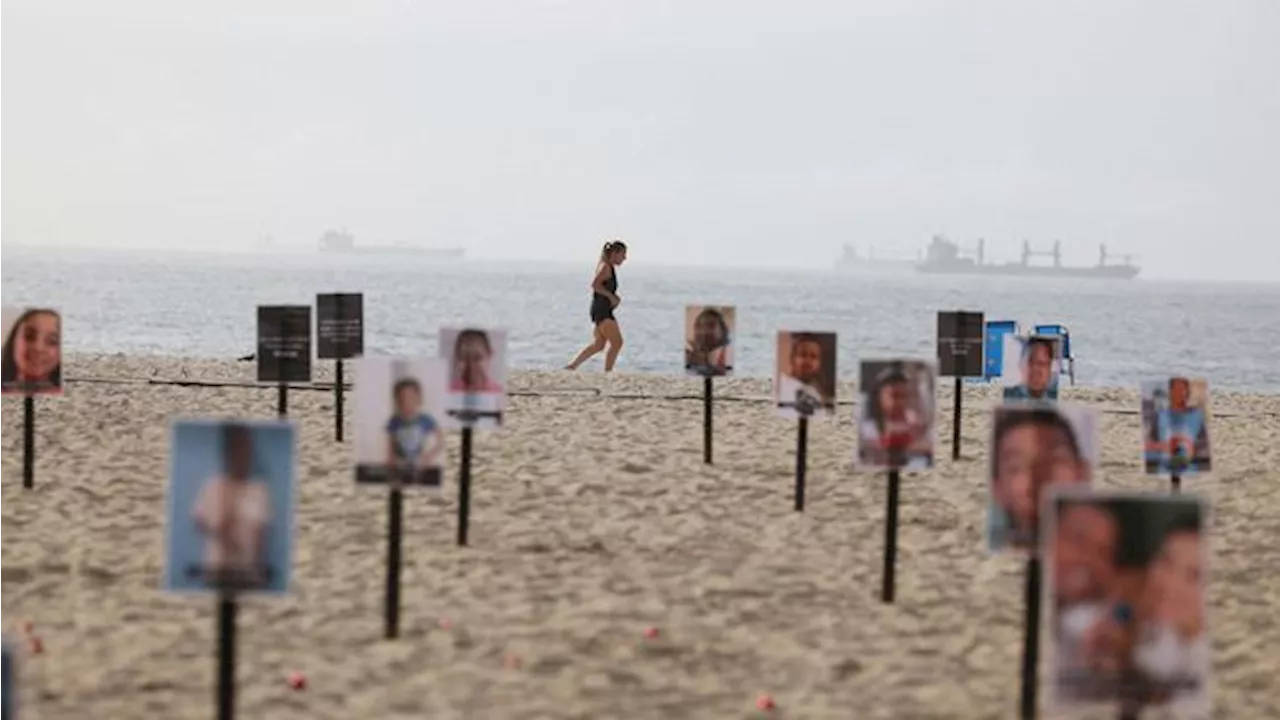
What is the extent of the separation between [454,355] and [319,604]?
4.47ft

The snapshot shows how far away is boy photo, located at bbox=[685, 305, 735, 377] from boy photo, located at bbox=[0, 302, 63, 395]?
3.25 meters

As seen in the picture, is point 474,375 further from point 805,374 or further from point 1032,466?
point 1032,466

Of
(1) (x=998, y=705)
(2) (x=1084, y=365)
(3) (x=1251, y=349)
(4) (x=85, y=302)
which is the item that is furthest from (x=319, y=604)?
(4) (x=85, y=302)

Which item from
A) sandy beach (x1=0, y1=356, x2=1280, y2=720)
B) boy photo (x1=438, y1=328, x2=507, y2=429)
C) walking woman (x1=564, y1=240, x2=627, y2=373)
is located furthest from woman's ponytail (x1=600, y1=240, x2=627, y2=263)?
boy photo (x1=438, y1=328, x2=507, y2=429)

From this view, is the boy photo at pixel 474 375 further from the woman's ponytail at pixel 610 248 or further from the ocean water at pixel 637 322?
the ocean water at pixel 637 322

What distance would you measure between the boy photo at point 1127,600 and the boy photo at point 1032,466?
1.00 m

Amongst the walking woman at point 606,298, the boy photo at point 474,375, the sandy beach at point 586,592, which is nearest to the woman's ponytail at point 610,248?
the walking woman at point 606,298

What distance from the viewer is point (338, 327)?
11.7 metres

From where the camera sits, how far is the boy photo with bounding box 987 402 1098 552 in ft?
19.3

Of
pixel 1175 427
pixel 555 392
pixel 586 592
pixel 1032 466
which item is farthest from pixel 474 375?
pixel 555 392

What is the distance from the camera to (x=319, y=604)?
7.64m

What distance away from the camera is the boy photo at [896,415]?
7.56 m

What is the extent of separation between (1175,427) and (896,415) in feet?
5.78

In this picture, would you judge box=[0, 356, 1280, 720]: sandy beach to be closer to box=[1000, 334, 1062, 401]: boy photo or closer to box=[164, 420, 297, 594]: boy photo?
box=[1000, 334, 1062, 401]: boy photo
